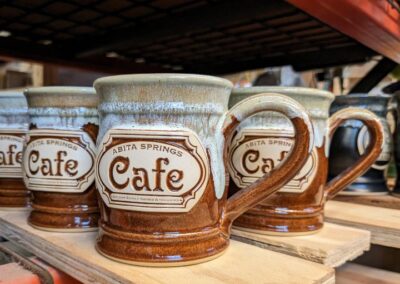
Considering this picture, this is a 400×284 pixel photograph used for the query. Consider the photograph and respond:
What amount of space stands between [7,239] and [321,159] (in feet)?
1.31

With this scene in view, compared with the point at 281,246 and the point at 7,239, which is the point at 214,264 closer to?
the point at 281,246

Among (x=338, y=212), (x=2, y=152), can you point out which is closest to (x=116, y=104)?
(x=2, y=152)

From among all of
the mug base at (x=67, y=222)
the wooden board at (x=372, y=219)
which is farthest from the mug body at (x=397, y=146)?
the mug base at (x=67, y=222)

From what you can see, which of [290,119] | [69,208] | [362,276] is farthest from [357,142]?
[69,208]

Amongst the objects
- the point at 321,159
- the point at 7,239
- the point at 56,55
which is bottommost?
the point at 7,239

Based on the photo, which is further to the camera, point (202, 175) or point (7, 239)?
point (7, 239)

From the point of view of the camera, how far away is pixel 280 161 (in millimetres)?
457

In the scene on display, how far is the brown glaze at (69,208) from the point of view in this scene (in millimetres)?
475

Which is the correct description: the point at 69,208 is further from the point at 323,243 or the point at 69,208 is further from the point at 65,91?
the point at 323,243

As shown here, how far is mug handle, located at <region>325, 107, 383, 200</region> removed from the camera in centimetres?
52

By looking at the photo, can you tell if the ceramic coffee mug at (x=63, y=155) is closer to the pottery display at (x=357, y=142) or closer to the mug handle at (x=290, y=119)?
the mug handle at (x=290, y=119)

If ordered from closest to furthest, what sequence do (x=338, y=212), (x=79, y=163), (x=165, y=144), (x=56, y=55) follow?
(x=165, y=144), (x=79, y=163), (x=338, y=212), (x=56, y=55)

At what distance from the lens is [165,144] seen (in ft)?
1.19

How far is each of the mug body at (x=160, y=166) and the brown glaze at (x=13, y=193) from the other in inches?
9.7
